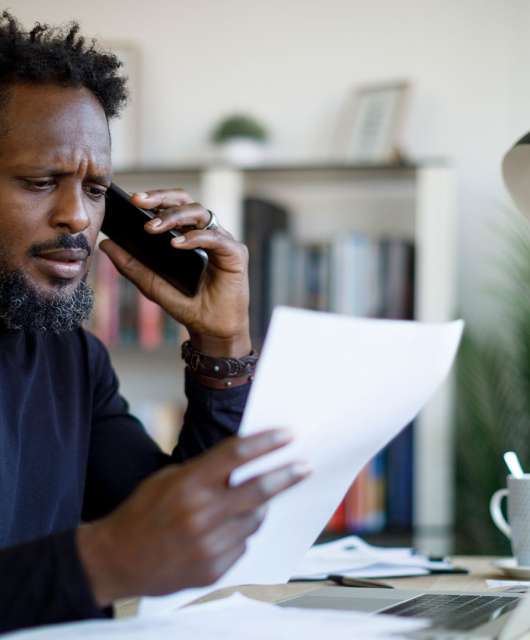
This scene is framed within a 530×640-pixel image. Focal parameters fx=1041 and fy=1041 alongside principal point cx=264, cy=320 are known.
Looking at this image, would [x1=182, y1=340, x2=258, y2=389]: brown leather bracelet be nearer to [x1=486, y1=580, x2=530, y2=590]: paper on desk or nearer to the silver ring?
the silver ring

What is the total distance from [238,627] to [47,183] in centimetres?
64

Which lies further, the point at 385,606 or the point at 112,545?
the point at 385,606

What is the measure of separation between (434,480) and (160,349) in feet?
3.08

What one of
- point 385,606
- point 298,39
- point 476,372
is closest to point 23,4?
point 298,39

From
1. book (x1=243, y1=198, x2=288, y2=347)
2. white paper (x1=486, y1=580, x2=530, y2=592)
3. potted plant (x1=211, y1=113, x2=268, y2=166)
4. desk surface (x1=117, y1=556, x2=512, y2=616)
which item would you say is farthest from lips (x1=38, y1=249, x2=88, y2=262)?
potted plant (x1=211, y1=113, x2=268, y2=166)

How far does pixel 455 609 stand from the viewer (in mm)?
1006

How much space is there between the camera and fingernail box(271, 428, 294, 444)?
0.78 metres

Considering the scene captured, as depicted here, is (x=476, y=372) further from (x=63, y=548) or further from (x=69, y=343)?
(x=63, y=548)

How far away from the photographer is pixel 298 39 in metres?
3.17

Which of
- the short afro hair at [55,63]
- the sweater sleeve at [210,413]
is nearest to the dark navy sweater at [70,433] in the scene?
the sweater sleeve at [210,413]

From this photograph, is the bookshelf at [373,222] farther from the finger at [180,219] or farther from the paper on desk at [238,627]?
the paper on desk at [238,627]

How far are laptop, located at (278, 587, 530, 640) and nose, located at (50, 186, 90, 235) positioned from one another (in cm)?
50

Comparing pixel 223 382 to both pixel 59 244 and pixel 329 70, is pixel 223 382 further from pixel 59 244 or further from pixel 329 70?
pixel 329 70

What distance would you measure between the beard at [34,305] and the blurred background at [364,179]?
64.2 inches
